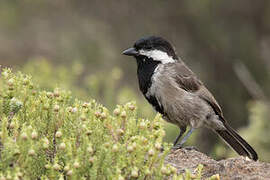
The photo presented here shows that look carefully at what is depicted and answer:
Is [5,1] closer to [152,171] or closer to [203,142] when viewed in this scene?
[203,142]

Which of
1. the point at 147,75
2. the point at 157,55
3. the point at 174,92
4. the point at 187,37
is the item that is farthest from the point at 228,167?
the point at 187,37

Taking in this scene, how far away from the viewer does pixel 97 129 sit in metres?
3.05

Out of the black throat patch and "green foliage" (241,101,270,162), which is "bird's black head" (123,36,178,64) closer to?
the black throat patch

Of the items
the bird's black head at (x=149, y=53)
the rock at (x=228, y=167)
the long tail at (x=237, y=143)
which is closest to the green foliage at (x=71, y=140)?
the rock at (x=228, y=167)

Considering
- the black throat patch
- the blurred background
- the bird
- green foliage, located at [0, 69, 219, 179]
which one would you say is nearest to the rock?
green foliage, located at [0, 69, 219, 179]

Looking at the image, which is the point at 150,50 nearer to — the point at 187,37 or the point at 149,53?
the point at 149,53

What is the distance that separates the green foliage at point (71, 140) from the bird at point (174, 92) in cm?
169

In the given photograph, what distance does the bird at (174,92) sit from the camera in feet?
16.6

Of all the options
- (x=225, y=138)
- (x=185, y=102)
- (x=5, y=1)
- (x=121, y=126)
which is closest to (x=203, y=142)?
(x=225, y=138)

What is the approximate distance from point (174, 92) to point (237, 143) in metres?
1.01

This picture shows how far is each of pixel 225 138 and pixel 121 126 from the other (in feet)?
8.93

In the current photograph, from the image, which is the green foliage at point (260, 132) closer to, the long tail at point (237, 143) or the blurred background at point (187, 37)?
the blurred background at point (187, 37)

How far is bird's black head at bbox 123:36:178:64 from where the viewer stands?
17.3 feet

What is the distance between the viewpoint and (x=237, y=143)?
17.9ft
